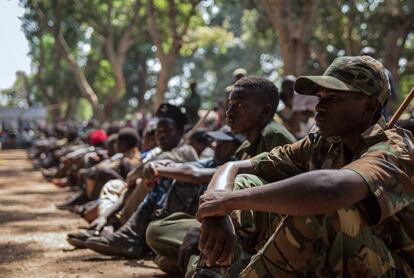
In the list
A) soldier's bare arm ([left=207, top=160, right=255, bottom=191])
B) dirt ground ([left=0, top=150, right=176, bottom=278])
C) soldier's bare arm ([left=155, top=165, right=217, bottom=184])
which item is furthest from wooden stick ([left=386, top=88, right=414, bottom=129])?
dirt ground ([left=0, top=150, right=176, bottom=278])

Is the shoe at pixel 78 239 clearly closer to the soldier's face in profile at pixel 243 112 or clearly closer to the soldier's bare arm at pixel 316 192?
the soldier's face in profile at pixel 243 112

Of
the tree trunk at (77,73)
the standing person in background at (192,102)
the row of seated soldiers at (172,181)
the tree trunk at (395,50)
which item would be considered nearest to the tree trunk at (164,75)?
the standing person in background at (192,102)

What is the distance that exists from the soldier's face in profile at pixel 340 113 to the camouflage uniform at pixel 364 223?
0.20 ft

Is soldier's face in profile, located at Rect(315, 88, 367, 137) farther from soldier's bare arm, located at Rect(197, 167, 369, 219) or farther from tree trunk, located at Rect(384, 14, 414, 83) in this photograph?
tree trunk, located at Rect(384, 14, 414, 83)

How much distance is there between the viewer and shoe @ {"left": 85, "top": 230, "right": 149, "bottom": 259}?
4469 mm

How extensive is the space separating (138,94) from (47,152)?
25350 mm

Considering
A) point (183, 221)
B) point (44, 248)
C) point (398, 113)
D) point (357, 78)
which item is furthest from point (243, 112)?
point (44, 248)

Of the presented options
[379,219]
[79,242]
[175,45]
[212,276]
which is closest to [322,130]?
[379,219]

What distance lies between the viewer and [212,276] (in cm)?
269

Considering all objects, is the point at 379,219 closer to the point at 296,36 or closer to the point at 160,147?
the point at 160,147

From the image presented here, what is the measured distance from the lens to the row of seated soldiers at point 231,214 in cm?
217

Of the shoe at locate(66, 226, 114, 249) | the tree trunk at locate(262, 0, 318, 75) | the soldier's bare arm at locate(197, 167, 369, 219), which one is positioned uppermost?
the tree trunk at locate(262, 0, 318, 75)

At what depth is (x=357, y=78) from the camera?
92.2 inches

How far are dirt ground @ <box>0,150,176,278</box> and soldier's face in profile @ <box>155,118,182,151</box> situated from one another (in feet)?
4.21
